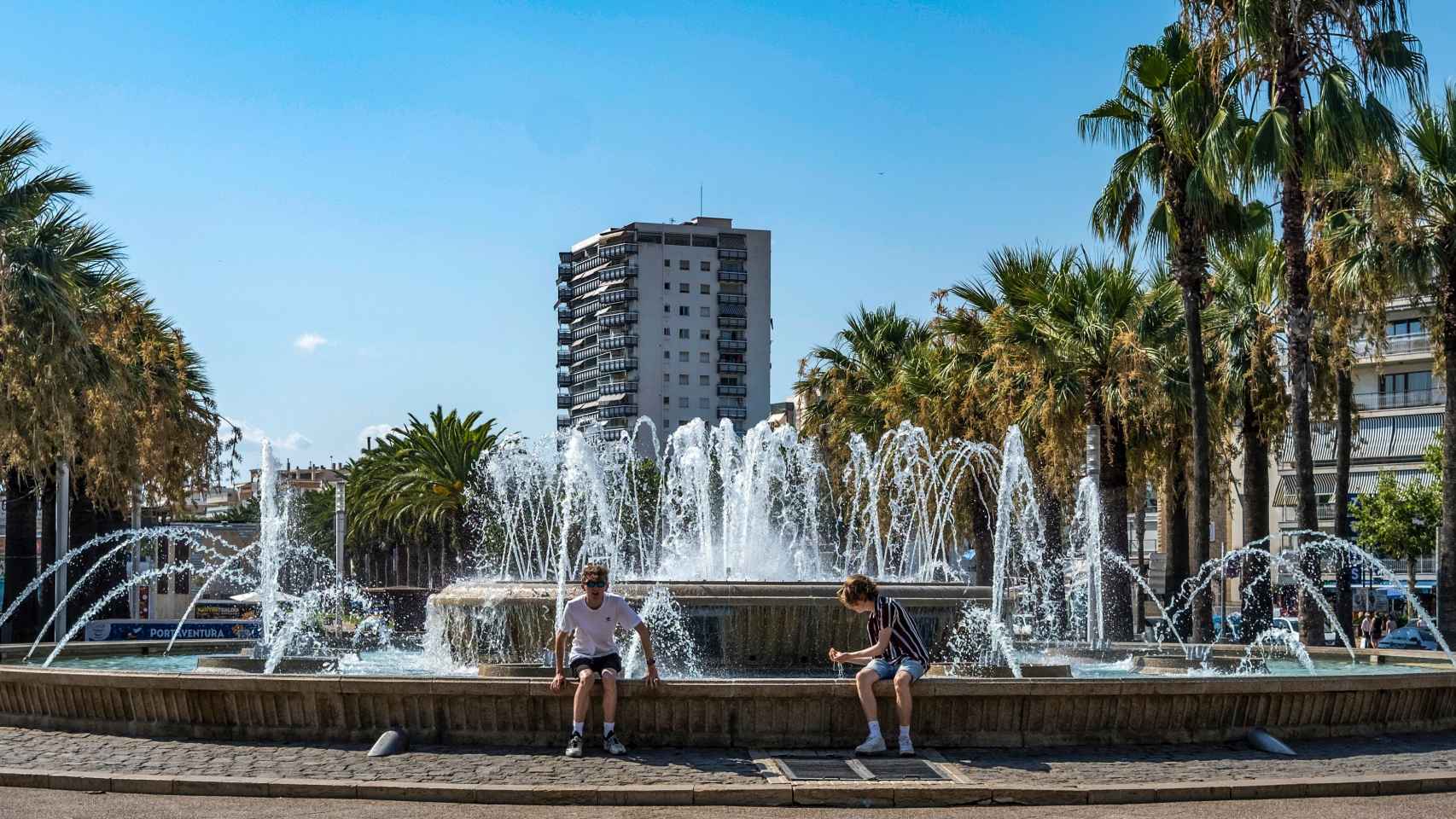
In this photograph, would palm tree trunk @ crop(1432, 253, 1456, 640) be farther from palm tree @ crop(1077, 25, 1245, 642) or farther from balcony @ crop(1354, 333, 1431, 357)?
balcony @ crop(1354, 333, 1431, 357)

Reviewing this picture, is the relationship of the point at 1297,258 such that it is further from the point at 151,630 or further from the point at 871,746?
the point at 151,630

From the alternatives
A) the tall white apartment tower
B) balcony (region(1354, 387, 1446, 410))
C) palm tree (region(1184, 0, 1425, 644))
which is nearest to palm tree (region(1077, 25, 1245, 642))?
palm tree (region(1184, 0, 1425, 644))

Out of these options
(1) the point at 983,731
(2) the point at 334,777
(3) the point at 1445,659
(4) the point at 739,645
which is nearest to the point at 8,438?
(4) the point at 739,645

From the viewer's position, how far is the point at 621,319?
12144 cm

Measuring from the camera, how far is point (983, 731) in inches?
421

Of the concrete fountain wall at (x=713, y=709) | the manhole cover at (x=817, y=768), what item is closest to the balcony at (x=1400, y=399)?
the concrete fountain wall at (x=713, y=709)

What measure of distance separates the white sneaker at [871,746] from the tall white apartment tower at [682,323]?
363 ft

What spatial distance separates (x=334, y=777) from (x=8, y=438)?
50.2 ft

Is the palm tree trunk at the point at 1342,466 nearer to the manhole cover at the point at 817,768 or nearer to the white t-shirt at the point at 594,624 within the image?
the manhole cover at the point at 817,768

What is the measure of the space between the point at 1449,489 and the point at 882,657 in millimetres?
13275

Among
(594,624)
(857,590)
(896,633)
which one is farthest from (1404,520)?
(594,624)

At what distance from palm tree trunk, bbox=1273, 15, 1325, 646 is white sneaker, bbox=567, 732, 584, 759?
12.5m

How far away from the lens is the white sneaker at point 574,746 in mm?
10102

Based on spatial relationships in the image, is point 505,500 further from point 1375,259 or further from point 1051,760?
point 1051,760
